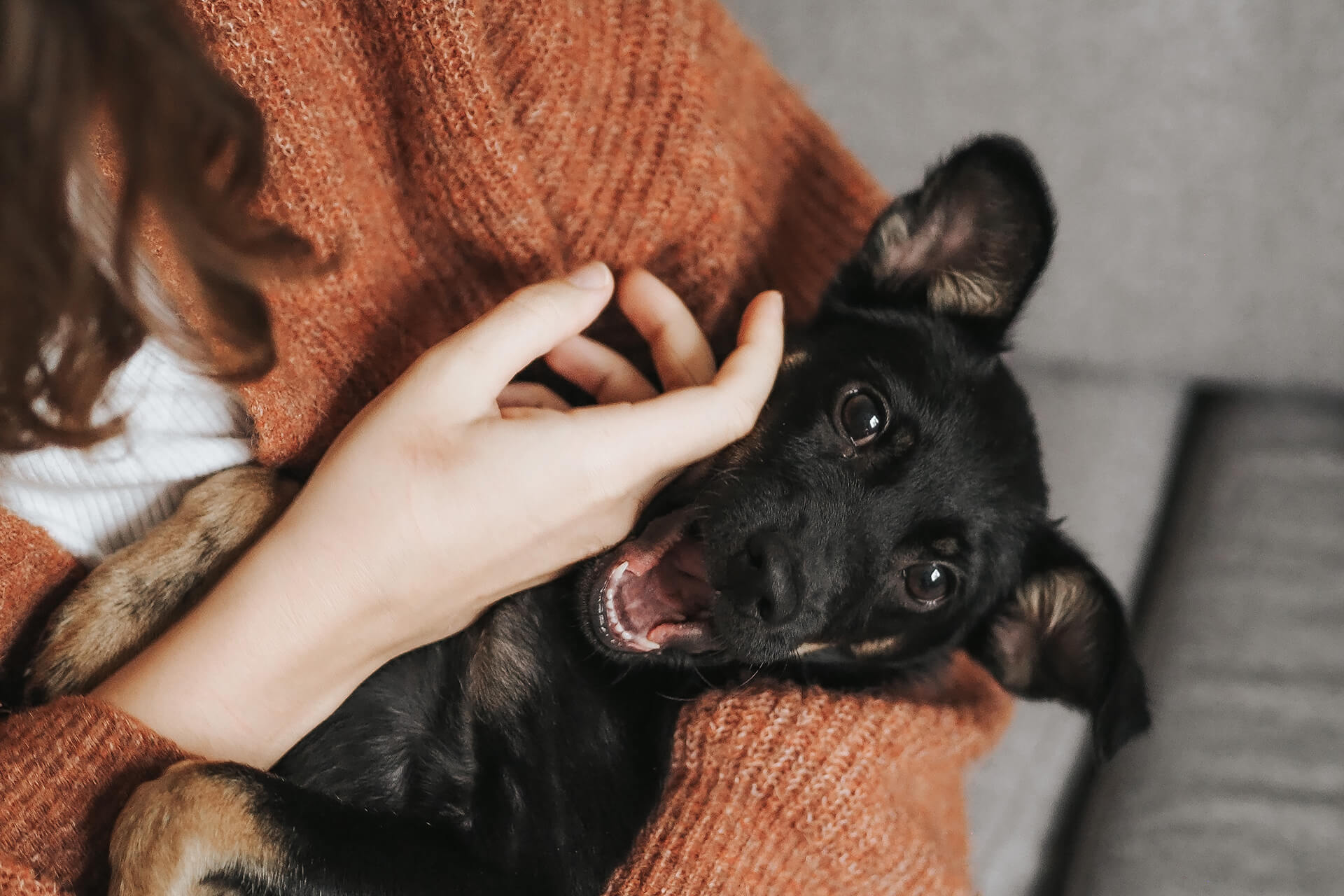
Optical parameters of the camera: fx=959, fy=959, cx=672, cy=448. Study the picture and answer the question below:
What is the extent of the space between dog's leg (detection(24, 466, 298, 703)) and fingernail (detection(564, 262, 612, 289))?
0.56 metres

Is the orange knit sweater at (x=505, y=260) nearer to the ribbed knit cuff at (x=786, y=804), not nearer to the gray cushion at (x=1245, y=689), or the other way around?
the ribbed knit cuff at (x=786, y=804)

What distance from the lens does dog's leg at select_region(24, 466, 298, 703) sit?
4.37 feet

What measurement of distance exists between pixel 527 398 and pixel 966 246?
83cm

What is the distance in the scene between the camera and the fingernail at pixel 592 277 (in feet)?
4.43

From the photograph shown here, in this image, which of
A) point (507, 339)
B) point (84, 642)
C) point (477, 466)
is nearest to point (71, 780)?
point (84, 642)

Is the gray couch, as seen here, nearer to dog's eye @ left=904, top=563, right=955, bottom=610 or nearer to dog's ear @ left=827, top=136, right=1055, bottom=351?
dog's ear @ left=827, top=136, right=1055, bottom=351

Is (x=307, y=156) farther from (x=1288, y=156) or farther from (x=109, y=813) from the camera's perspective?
(x=1288, y=156)

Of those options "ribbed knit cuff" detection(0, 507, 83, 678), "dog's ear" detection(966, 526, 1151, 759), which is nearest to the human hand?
"ribbed knit cuff" detection(0, 507, 83, 678)

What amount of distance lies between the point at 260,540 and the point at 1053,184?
1857 mm

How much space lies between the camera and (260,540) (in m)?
1.30

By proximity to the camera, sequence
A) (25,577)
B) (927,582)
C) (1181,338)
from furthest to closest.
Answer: (1181,338), (927,582), (25,577)

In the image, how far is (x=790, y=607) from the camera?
139 cm

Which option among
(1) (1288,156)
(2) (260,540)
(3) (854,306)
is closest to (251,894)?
(2) (260,540)

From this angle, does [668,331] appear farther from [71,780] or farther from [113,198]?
[71,780]
